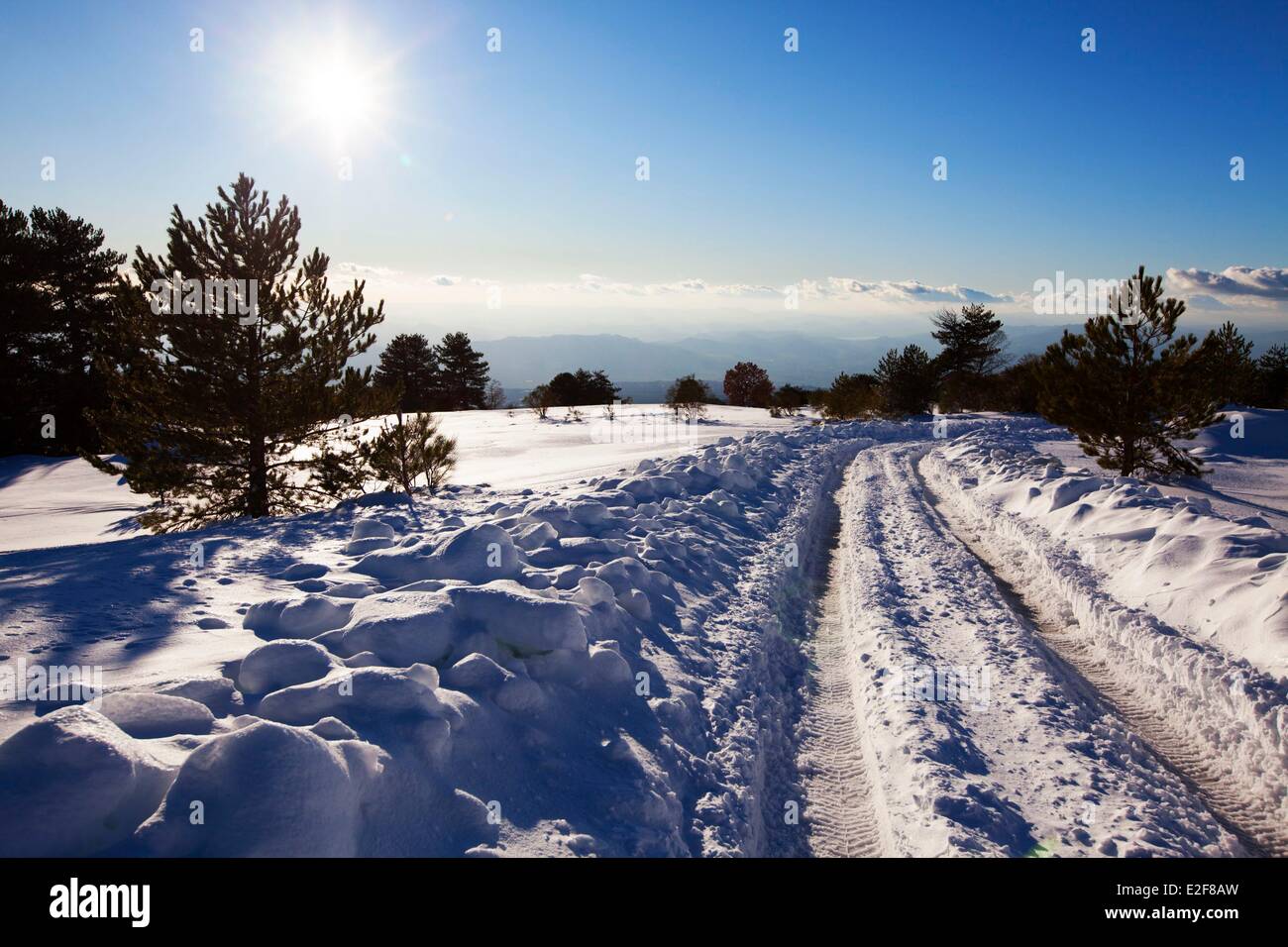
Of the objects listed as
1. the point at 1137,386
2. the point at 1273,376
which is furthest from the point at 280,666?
the point at 1273,376

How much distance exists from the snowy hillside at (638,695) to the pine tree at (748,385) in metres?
43.4

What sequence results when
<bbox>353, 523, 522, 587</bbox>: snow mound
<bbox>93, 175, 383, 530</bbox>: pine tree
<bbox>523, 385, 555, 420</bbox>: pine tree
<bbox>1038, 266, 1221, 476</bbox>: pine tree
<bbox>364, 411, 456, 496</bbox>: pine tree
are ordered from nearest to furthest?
<bbox>353, 523, 522, 587</bbox>: snow mound
<bbox>93, 175, 383, 530</bbox>: pine tree
<bbox>364, 411, 456, 496</bbox>: pine tree
<bbox>1038, 266, 1221, 476</bbox>: pine tree
<bbox>523, 385, 555, 420</bbox>: pine tree

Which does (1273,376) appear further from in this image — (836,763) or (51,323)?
(51,323)

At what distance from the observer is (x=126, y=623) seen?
377cm

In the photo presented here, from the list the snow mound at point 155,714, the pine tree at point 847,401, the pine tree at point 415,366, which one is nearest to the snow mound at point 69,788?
the snow mound at point 155,714

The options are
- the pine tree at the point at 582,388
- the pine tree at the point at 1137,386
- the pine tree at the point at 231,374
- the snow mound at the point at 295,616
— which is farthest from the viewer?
the pine tree at the point at 582,388

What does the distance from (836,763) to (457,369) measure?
153 feet

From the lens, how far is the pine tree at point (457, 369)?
151ft

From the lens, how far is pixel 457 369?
153 feet

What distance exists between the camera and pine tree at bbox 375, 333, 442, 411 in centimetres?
4309

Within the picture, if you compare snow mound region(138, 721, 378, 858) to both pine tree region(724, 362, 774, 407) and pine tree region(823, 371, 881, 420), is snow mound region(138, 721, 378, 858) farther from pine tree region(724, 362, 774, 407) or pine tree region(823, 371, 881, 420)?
pine tree region(724, 362, 774, 407)

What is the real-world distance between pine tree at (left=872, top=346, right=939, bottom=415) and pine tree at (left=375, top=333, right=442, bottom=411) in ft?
100

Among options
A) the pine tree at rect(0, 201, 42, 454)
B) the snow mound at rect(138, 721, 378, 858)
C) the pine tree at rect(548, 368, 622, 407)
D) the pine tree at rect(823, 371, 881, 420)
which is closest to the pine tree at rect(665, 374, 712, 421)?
the pine tree at rect(823, 371, 881, 420)

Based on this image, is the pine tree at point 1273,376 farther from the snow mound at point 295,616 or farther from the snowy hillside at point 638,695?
the snow mound at point 295,616
